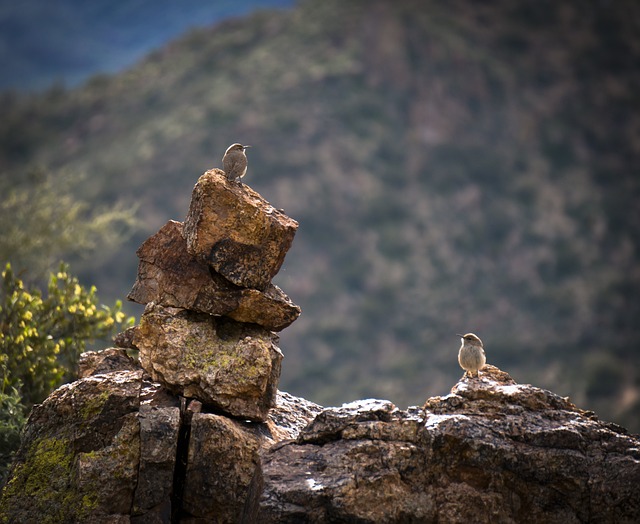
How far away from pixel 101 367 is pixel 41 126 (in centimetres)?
9252

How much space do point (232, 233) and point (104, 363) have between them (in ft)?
11.0

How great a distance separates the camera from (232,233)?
46.7 feet

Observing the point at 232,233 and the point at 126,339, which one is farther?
the point at 126,339

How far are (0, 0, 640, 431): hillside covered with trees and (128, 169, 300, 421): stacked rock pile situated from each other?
5666 centimetres

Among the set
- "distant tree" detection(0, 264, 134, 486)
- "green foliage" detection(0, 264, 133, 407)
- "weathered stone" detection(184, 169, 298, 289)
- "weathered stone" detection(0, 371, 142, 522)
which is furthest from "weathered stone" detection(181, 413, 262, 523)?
"green foliage" detection(0, 264, 133, 407)

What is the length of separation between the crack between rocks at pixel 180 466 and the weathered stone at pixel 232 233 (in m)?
2.50

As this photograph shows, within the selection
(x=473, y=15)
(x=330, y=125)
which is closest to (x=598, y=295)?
(x=330, y=125)

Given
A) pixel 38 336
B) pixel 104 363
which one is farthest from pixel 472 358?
pixel 38 336

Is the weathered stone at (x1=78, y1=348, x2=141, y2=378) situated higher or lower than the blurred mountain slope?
lower

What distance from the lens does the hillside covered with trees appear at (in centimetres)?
8056

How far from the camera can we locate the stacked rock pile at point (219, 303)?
533 inches

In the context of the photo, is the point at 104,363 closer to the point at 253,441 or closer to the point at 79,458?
the point at 79,458

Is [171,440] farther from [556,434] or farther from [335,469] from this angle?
[556,434]

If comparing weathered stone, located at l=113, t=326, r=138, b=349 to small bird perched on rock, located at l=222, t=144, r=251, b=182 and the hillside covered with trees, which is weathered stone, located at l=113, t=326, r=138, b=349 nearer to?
small bird perched on rock, located at l=222, t=144, r=251, b=182
